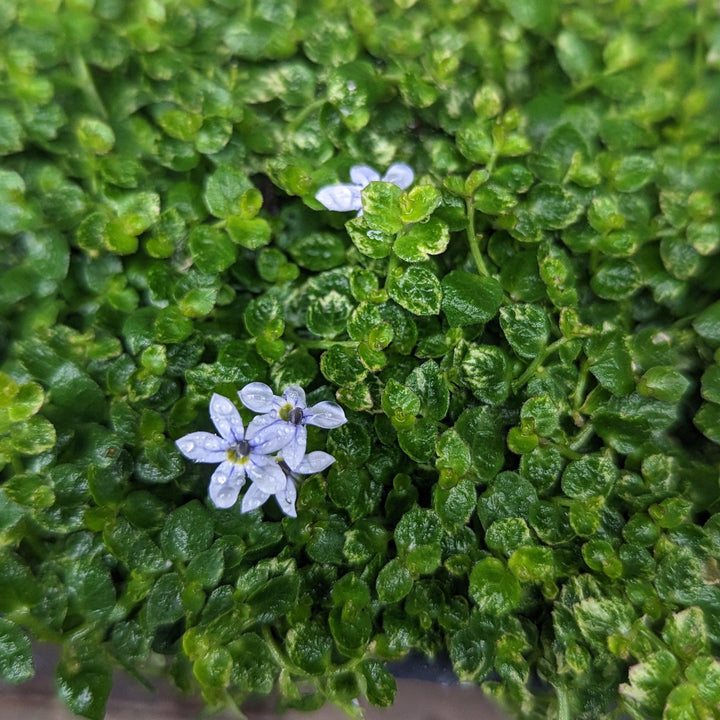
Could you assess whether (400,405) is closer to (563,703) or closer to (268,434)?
(268,434)

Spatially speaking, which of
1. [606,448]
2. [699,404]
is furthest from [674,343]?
[606,448]

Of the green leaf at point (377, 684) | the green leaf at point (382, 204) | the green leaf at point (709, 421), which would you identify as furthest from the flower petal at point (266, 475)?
the green leaf at point (709, 421)

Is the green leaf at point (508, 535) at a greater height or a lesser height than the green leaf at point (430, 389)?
lesser

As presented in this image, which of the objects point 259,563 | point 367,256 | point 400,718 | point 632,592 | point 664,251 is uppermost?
point 664,251

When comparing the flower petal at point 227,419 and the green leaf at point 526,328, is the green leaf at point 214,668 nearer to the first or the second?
the flower petal at point 227,419

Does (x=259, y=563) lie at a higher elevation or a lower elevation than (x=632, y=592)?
lower

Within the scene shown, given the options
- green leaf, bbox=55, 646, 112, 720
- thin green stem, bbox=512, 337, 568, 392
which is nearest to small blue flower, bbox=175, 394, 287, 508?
green leaf, bbox=55, 646, 112, 720

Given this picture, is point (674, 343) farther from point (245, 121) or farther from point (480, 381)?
point (245, 121)
